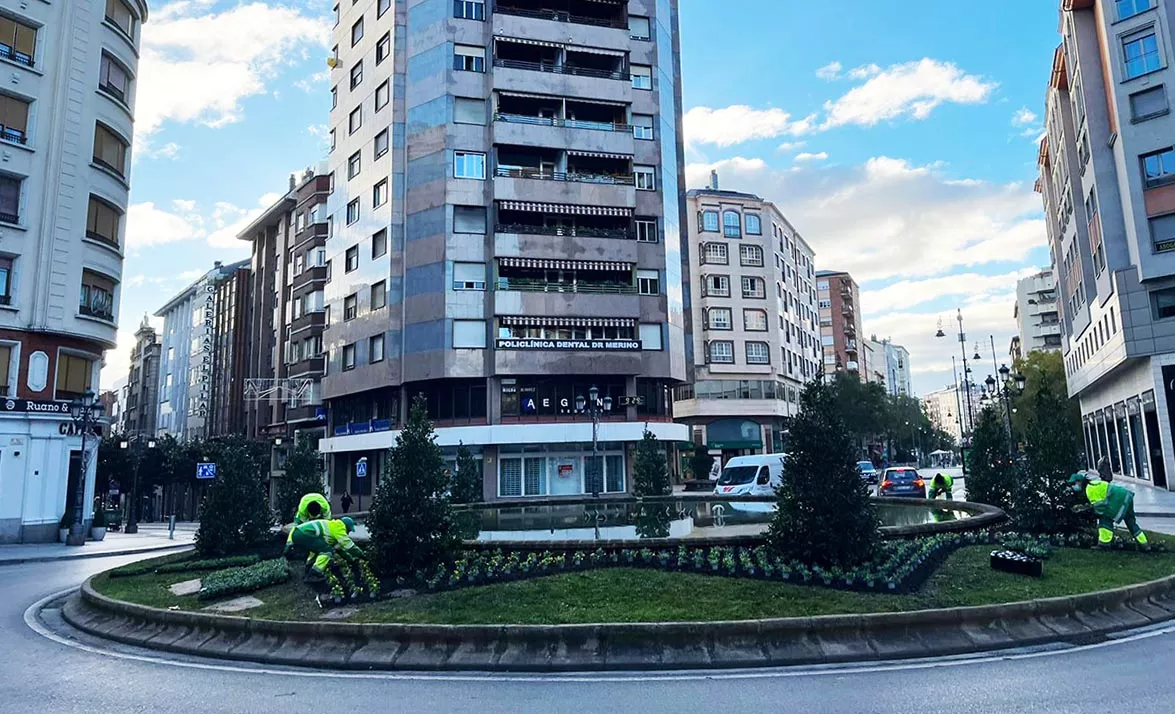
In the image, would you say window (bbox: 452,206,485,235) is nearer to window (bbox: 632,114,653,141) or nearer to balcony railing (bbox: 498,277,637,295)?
balcony railing (bbox: 498,277,637,295)

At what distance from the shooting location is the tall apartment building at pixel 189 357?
3164 inches

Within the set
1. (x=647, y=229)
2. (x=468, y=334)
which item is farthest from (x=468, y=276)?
(x=647, y=229)

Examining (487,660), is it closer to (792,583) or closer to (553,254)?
(792,583)

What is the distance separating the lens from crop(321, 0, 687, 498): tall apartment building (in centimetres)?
4350

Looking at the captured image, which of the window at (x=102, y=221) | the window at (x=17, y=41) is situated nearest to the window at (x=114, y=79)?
the window at (x=17, y=41)

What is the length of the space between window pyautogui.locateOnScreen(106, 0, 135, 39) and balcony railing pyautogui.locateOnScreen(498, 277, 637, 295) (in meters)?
21.5

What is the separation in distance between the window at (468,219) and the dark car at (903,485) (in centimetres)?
2591

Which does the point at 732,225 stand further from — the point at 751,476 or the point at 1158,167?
the point at 751,476

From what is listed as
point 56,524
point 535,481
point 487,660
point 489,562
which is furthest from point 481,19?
point 487,660

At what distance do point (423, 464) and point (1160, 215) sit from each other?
39.0 meters

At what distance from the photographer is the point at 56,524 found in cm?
2967

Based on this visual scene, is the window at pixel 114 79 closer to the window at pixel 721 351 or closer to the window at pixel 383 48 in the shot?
the window at pixel 383 48

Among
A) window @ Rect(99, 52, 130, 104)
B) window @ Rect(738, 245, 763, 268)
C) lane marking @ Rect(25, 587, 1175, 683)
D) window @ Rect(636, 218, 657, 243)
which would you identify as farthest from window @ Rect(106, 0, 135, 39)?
window @ Rect(738, 245, 763, 268)

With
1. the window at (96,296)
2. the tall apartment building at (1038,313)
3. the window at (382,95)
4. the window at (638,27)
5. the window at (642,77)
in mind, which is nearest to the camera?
the window at (96,296)
